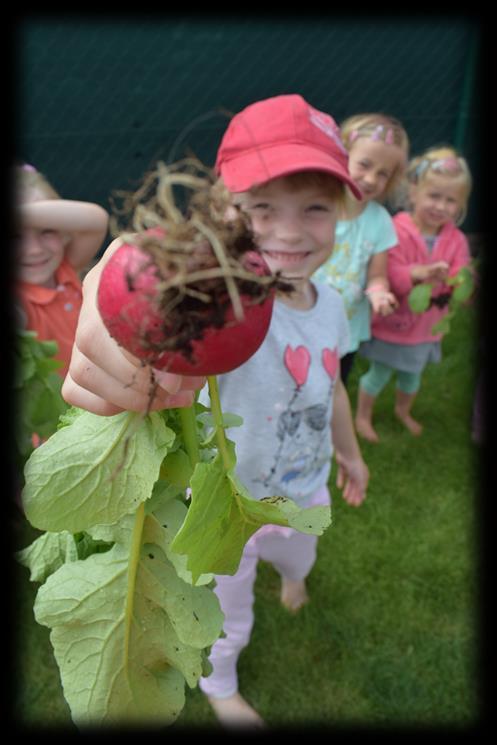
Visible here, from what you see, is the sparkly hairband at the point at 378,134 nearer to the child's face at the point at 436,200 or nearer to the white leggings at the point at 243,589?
the child's face at the point at 436,200

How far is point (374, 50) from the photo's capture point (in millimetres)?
4277

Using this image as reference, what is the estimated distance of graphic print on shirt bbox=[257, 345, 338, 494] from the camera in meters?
1.54

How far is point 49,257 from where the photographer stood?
7.26ft

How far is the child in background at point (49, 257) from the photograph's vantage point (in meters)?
2.16

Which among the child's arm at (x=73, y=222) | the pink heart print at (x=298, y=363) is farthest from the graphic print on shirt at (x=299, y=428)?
the child's arm at (x=73, y=222)

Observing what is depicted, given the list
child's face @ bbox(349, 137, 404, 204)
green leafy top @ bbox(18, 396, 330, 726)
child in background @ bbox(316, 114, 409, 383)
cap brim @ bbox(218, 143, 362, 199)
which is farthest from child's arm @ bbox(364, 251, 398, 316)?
green leafy top @ bbox(18, 396, 330, 726)

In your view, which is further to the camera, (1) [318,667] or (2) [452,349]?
(2) [452,349]

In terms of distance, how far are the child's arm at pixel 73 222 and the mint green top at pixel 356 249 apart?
0.84m

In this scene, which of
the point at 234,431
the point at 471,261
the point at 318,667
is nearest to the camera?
the point at 234,431

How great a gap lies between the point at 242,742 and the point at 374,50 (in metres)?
4.03

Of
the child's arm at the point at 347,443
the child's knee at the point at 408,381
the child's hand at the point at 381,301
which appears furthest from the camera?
the child's knee at the point at 408,381

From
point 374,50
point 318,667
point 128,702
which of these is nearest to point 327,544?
point 318,667

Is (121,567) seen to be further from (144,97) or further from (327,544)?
(144,97)

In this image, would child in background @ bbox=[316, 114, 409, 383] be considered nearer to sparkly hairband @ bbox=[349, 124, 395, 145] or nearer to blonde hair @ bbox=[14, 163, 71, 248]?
sparkly hairband @ bbox=[349, 124, 395, 145]
